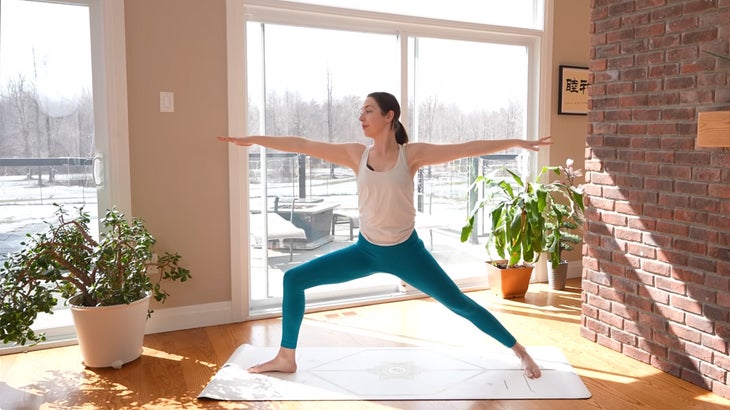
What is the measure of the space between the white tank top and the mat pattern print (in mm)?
648

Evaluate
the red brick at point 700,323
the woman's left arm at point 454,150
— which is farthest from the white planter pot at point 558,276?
the woman's left arm at point 454,150

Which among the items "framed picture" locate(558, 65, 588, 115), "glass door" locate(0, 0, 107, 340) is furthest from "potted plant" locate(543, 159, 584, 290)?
"glass door" locate(0, 0, 107, 340)

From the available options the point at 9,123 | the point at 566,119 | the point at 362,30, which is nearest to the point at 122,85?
the point at 9,123

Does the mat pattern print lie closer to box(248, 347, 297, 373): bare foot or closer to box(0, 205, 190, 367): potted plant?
box(248, 347, 297, 373): bare foot

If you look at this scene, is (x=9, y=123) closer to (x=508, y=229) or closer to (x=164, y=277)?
(x=164, y=277)

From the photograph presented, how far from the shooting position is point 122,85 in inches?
123

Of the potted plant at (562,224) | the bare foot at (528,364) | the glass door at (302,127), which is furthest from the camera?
the potted plant at (562,224)

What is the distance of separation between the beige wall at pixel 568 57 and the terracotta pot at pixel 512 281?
Result: 0.96 m

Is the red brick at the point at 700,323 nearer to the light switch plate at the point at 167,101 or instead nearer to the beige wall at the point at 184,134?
the beige wall at the point at 184,134

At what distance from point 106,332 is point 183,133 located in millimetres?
1162

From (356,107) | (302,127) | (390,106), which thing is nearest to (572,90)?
(356,107)

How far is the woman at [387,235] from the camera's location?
259cm

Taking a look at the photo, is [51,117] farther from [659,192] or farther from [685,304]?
[685,304]

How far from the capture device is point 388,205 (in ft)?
8.46
